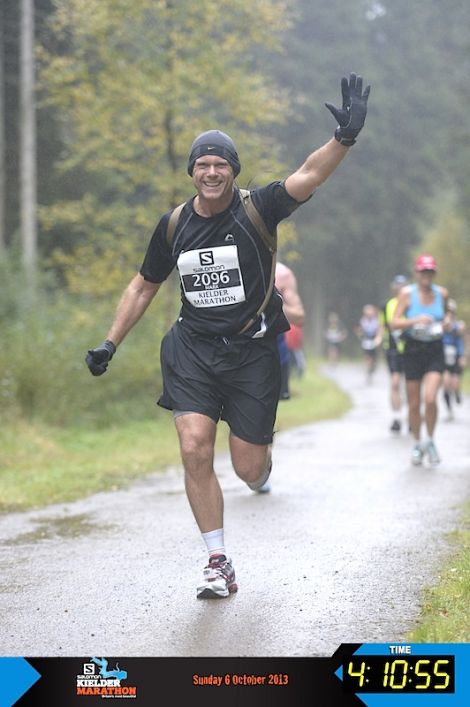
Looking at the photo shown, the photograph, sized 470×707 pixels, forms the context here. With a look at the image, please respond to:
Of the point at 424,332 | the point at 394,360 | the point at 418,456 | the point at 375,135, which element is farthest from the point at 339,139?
the point at 375,135

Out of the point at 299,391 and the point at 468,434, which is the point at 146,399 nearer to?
the point at 468,434

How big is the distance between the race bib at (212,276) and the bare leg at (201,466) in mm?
577

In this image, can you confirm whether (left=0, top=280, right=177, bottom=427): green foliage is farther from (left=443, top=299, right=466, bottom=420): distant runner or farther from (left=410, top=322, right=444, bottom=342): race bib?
(left=410, top=322, right=444, bottom=342): race bib

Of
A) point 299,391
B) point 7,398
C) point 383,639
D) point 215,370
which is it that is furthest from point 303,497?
point 299,391

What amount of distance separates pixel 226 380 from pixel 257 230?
0.76 meters

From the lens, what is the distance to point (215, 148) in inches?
220

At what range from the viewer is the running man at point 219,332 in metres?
5.64

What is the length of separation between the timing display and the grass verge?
5.23 meters

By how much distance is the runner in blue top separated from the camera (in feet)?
36.6

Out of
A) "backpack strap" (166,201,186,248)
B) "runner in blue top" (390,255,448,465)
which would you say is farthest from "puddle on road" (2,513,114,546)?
"runner in blue top" (390,255,448,465)

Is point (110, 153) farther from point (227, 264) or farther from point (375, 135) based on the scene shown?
point (375, 135)

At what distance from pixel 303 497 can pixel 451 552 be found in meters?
2.65

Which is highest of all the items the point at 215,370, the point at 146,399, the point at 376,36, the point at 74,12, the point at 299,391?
the point at 376,36

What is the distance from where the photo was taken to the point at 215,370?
5.79 metres
